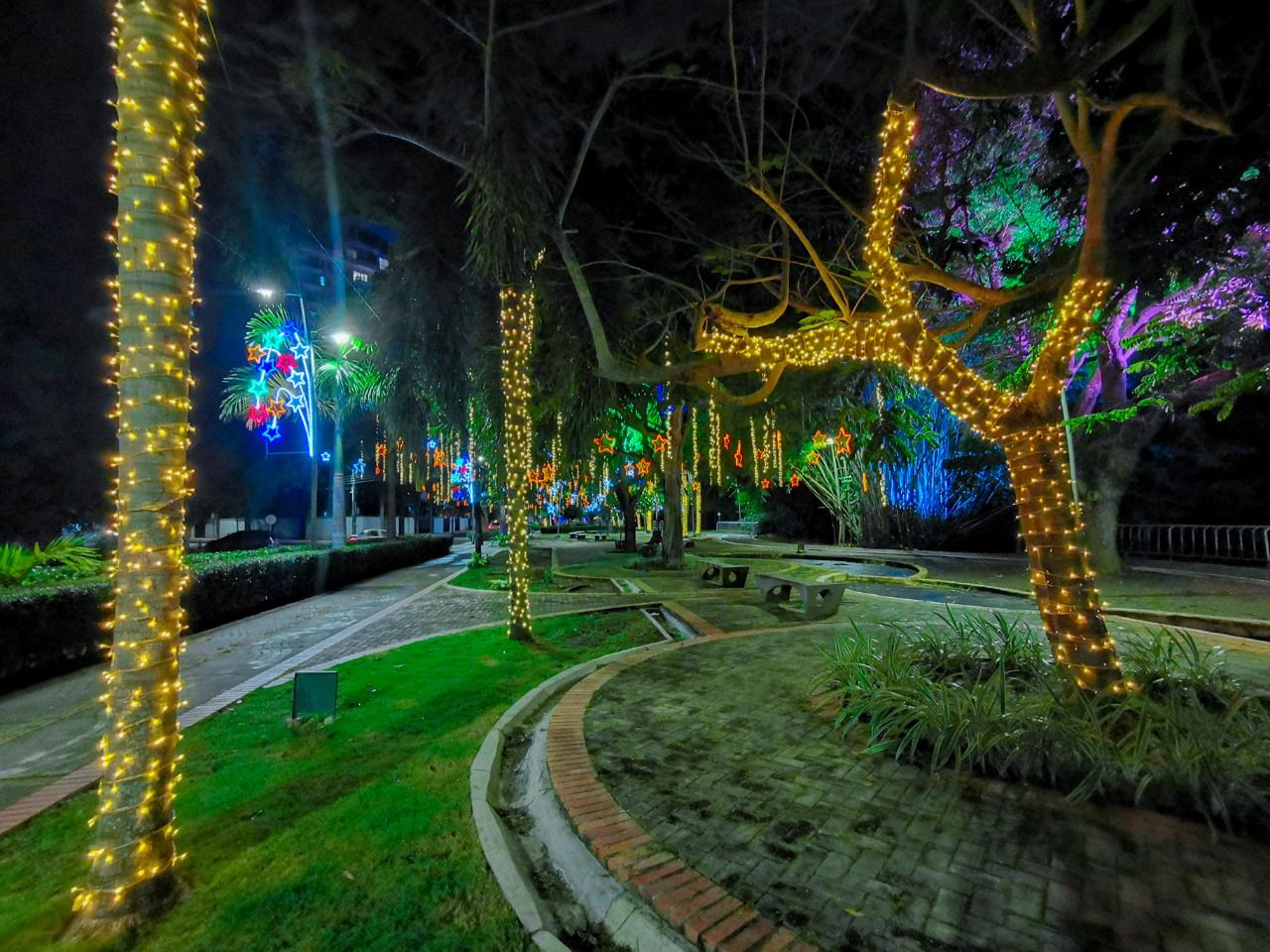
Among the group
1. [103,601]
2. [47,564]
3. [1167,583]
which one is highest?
[47,564]

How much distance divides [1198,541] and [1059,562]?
18.4m

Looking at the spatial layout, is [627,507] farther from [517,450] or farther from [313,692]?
[313,692]

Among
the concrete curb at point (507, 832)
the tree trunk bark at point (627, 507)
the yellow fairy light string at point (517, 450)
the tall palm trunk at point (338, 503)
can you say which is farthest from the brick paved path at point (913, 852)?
the tall palm trunk at point (338, 503)

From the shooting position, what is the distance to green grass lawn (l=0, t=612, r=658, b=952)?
8.52ft

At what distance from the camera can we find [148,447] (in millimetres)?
2875

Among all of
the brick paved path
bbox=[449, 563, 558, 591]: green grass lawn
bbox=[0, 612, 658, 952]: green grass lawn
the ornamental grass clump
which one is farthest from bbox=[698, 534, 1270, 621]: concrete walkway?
bbox=[0, 612, 658, 952]: green grass lawn

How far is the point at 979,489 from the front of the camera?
1035 inches

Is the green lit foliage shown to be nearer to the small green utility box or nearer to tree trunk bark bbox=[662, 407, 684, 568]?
the small green utility box

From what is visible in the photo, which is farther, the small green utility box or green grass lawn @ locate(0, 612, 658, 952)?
the small green utility box

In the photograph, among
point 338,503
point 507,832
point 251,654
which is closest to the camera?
point 507,832

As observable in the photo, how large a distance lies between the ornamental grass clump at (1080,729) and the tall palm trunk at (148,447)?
4.24 meters

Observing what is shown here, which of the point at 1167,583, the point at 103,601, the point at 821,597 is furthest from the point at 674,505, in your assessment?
the point at 103,601

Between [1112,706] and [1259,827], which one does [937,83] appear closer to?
[1112,706]

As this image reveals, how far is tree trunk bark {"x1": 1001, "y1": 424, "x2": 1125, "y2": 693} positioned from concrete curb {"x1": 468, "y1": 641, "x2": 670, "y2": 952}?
403 centimetres
